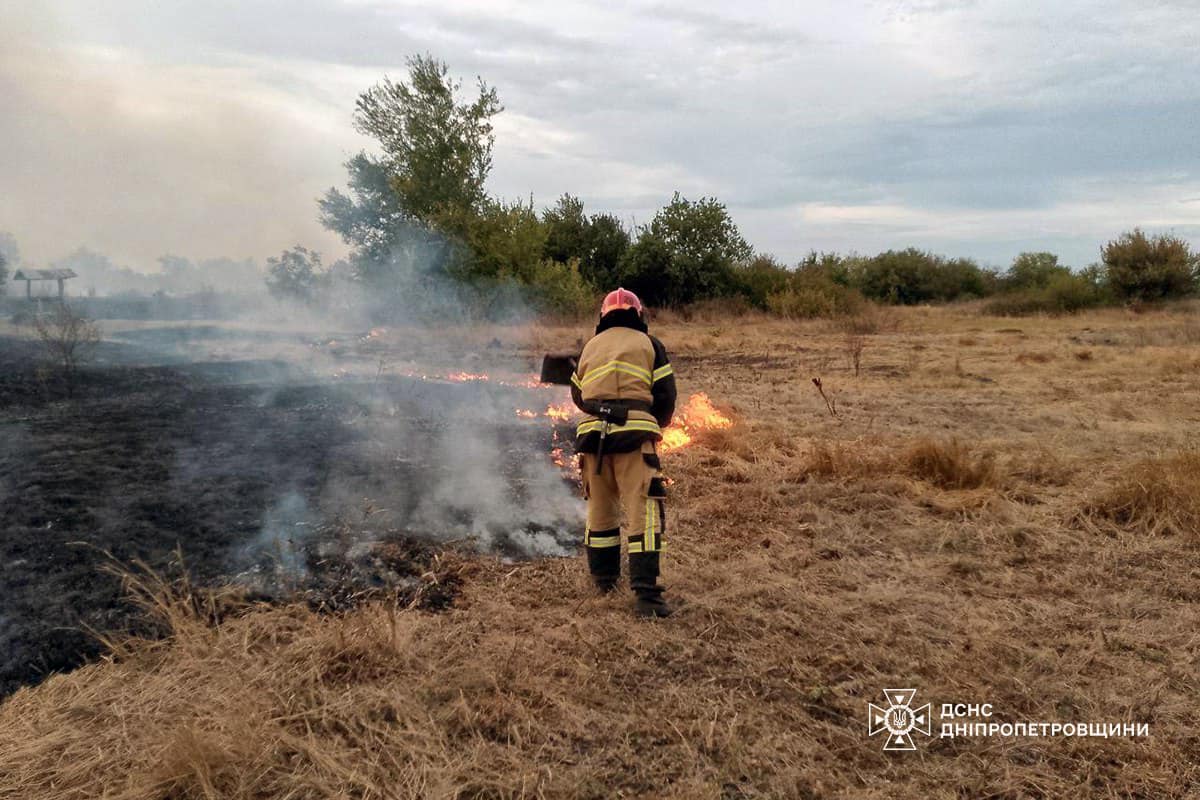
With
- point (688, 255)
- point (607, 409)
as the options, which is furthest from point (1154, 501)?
point (688, 255)

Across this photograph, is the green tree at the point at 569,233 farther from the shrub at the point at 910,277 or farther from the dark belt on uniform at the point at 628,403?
the dark belt on uniform at the point at 628,403

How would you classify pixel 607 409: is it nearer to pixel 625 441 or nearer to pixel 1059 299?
pixel 625 441

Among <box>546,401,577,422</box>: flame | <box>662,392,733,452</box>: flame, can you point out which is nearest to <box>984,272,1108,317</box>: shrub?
<box>662,392,733,452</box>: flame

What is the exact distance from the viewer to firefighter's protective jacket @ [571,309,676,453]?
153 inches

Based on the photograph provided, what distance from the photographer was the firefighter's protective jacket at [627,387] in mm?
3893

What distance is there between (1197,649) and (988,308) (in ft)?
96.3

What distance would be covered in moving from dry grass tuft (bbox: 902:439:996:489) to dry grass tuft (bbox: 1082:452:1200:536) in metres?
0.79

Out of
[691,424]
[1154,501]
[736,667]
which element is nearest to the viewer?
[736,667]

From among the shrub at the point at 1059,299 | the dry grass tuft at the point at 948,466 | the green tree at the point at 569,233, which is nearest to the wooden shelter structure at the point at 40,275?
the green tree at the point at 569,233

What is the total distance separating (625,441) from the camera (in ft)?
12.7

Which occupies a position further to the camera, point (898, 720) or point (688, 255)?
point (688, 255)

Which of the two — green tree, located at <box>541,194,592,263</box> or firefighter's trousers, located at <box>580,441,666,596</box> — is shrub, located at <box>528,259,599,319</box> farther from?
firefighter's trousers, located at <box>580,441,666,596</box>

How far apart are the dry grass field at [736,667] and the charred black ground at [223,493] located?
1.32ft

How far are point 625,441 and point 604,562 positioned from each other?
770mm
